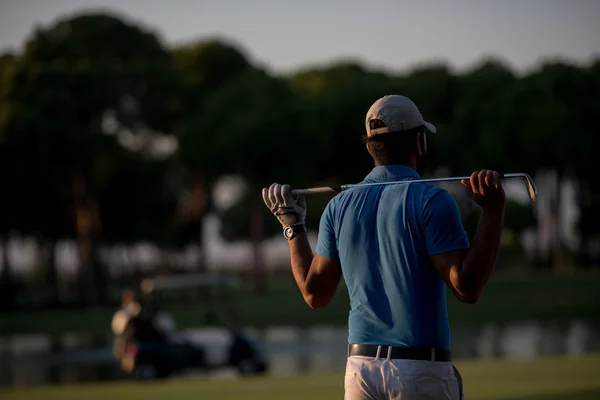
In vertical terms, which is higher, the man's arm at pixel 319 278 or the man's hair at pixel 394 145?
the man's hair at pixel 394 145

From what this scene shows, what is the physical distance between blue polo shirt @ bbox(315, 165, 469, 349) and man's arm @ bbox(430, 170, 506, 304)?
4 cm

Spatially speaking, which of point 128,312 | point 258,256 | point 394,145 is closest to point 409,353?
point 394,145

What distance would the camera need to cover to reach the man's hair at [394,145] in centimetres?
397

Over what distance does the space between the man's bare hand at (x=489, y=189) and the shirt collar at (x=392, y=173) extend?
0.30 meters

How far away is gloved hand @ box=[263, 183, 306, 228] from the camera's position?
14.1 feet

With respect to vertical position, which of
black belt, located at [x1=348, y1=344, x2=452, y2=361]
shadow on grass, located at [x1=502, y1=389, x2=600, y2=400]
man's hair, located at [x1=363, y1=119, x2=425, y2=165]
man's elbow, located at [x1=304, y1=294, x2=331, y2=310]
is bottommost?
shadow on grass, located at [x1=502, y1=389, x2=600, y2=400]

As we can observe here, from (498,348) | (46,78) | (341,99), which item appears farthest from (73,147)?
(498,348)

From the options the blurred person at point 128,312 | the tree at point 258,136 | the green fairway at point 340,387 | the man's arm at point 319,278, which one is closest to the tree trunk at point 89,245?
the tree at point 258,136

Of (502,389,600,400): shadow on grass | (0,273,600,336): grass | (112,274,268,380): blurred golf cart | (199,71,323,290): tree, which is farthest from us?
(199,71,323,290): tree

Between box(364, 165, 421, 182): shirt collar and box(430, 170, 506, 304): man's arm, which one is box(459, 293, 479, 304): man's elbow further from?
box(364, 165, 421, 182): shirt collar

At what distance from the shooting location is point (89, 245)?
47531 mm

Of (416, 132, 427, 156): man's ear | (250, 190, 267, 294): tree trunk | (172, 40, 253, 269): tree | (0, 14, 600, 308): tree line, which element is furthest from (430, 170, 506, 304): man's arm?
(250, 190, 267, 294): tree trunk

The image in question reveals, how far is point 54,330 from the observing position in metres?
39.1

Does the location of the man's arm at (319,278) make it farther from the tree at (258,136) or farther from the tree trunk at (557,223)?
the tree trunk at (557,223)
